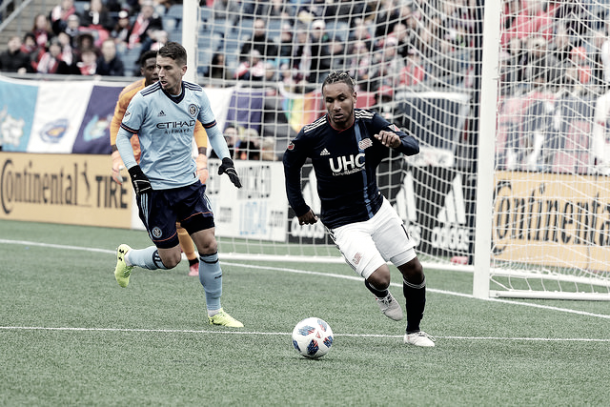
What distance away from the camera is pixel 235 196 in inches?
560

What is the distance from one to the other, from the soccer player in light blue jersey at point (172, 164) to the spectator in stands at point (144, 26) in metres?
12.7

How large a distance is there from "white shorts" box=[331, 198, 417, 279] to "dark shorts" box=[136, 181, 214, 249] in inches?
43.4

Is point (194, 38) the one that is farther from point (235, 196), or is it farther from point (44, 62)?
point (44, 62)

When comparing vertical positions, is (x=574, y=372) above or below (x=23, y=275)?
above

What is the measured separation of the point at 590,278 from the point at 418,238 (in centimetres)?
303

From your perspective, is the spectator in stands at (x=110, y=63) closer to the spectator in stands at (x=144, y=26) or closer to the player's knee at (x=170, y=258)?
the spectator in stands at (x=144, y=26)

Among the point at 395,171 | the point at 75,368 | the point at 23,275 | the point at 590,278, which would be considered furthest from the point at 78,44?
the point at 75,368

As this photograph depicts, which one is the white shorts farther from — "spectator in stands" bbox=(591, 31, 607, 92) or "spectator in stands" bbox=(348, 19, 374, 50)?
"spectator in stands" bbox=(348, 19, 374, 50)

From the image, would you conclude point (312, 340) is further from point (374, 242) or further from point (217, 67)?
point (217, 67)

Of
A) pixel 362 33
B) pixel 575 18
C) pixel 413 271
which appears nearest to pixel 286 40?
pixel 362 33

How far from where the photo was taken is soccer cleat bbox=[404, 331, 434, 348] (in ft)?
22.1

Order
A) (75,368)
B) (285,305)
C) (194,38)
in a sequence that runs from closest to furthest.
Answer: (75,368) → (285,305) → (194,38)

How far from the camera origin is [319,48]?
13.5m

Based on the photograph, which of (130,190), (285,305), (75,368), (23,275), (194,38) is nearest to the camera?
(75,368)
